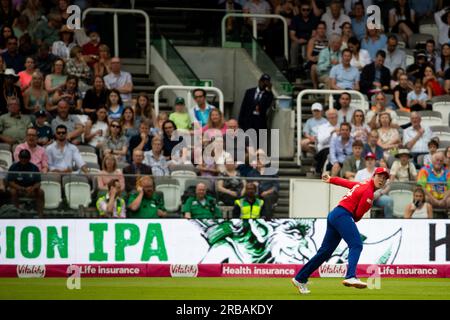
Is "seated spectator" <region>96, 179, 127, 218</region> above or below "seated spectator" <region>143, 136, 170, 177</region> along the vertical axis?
below

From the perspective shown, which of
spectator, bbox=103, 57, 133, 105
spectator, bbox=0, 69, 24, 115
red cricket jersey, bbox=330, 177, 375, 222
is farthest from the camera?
spectator, bbox=103, 57, 133, 105

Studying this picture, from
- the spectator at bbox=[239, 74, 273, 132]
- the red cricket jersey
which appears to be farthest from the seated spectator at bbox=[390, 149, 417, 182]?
the red cricket jersey

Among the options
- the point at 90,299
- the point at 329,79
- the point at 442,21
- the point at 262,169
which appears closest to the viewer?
the point at 90,299

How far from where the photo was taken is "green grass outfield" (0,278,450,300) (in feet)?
64.9

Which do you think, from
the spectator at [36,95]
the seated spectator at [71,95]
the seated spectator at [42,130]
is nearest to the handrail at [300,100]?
the seated spectator at [71,95]

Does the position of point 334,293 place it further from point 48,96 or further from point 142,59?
point 142,59

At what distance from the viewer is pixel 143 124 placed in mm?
26812

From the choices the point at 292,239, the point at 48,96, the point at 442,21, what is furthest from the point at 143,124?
the point at 442,21

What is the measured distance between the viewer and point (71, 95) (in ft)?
90.6

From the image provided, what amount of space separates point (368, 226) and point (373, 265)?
2.53 feet

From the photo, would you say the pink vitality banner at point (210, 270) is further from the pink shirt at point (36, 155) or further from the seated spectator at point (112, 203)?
the pink shirt at point (36, 155)

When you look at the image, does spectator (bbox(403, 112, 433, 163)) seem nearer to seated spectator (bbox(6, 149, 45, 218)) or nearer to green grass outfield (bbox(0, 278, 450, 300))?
green grass outfield (bbox(0, 278, 450, 300))

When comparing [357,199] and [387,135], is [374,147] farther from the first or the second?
[357,199]

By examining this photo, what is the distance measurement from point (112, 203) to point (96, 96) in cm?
452
